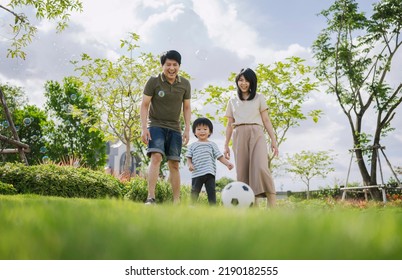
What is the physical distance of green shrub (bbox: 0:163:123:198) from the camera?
9414 mm

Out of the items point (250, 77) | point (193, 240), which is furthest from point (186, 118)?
point (193, 240)

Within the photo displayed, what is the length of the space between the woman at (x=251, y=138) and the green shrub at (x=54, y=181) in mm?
5145

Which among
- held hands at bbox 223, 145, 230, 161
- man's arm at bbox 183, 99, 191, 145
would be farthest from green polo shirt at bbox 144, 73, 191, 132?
held hands at bbox 223, 145, 230, 161

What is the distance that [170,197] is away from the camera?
1205 centimetres

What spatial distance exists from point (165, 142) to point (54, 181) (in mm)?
4841

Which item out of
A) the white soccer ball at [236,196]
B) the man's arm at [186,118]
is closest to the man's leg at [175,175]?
the man's arm at [186,118]

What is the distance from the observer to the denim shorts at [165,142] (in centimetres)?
558

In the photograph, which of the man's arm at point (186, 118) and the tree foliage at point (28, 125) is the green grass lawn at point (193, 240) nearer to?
the man's arm at point (186, 118)

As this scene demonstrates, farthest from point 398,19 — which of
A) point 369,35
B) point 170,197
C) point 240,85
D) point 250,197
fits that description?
point 250,197

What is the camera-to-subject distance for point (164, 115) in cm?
573

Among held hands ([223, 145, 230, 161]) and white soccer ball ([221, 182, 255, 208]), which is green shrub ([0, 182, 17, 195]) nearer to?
held hands ([223, 145, 230, 161])

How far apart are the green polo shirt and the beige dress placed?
0.77 meters

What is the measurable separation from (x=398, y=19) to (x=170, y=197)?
1015 cm

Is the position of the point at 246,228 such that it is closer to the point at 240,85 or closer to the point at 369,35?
the point at 240,85
